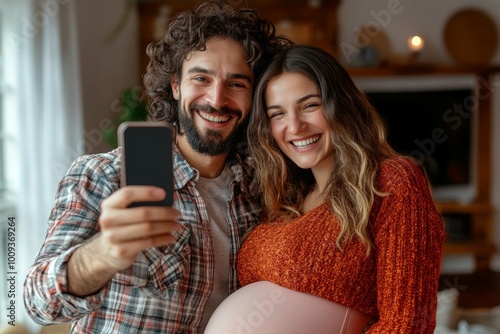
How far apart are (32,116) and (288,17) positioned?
7.72 feet

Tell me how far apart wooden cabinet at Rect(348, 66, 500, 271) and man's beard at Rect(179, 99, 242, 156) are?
3.04 meters

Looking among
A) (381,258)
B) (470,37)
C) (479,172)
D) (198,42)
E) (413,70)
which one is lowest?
(479,172)

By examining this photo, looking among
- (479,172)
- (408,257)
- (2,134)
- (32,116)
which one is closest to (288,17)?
(479,172)

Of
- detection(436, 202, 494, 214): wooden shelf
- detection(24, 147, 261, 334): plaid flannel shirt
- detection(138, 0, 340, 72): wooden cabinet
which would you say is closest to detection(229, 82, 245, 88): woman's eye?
detection(24, 147, 261, 334): plaid flannel shirt

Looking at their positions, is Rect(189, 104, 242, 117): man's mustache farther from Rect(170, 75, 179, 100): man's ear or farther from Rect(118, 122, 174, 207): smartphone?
Rect(118, 122, 174, 207): smartphone

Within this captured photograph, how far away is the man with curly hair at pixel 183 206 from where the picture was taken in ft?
3.17

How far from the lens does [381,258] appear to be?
1.09m

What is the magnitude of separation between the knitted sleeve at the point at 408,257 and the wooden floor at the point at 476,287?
2992 mm

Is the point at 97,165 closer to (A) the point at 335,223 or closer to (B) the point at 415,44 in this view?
(A) the point at 335,223

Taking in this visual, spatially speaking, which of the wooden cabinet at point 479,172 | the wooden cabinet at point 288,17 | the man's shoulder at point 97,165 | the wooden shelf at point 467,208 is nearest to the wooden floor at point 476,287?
the wooden cabinet at point 479,172

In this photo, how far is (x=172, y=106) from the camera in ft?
4.96

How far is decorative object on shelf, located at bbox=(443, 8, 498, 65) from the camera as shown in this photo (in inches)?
170

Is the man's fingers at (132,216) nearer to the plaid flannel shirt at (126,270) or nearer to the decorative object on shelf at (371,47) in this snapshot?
the plaid flannel shirt at (126,270)

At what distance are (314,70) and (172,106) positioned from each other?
0.45 metres
